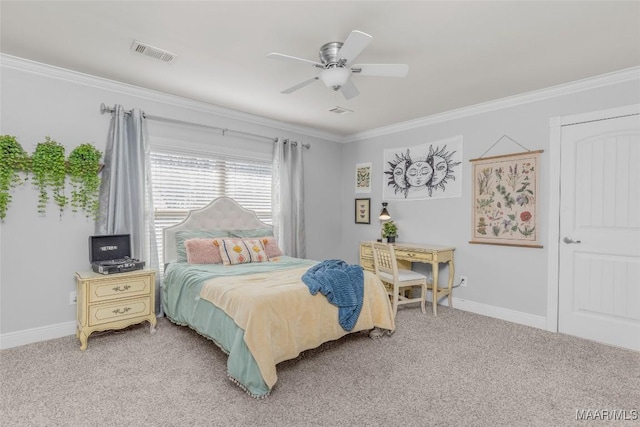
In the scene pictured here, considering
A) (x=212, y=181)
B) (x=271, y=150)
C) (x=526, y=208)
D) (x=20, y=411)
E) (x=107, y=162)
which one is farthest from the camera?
(x=271, y=150)

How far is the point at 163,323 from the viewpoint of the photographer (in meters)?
3.59

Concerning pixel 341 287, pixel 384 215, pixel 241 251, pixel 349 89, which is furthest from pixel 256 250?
pixel 349 89

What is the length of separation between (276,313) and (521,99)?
344 cm

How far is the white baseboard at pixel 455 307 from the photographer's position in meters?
3.01

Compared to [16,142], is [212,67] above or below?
above

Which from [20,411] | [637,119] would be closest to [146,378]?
[20,411]

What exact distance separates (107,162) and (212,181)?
1.20 m

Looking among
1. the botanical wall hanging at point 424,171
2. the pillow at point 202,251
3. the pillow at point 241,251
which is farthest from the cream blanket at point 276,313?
the botanical wall hanging at point 424,171

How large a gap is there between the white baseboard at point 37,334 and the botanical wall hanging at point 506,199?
445 cm

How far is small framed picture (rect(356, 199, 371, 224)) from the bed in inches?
70.5

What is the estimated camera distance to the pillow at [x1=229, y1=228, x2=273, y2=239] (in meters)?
4.25

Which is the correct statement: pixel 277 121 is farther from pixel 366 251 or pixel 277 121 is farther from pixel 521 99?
pixel 521 99

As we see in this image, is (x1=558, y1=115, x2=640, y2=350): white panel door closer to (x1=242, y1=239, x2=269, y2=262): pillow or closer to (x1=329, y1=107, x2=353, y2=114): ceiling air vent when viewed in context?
(x1=329, y1=107, x2=353, y2=114): ceiling air vent

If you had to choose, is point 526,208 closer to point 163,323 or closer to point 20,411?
point 163,323
